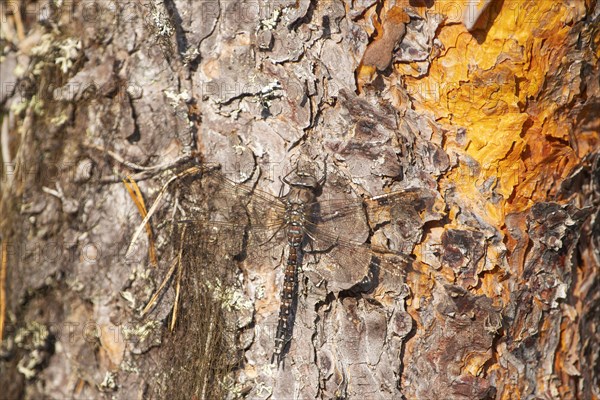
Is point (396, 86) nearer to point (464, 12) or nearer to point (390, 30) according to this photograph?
point (390, 30)

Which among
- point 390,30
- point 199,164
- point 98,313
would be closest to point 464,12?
point 390,30

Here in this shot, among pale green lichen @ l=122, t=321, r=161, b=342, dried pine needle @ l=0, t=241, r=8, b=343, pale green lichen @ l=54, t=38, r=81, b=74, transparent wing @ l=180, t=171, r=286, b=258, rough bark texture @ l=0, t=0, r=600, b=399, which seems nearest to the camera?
rough bark texture @ l=0, t=0, r=600, b=399

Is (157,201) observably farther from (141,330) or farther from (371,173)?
(371,173)

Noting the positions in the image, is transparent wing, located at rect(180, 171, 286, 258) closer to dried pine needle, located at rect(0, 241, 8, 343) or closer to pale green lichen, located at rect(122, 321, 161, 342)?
pale green lichen, located at rect(122, 321, 161, 342)

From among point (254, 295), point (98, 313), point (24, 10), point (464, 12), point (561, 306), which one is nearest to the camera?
point (464, 12)

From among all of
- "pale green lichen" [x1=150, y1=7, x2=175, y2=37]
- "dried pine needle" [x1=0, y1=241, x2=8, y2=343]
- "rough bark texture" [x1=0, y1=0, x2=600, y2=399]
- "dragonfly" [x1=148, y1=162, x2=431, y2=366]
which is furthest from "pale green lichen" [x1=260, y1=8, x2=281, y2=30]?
"dried pine needle" [x1=0, y1=241, x2=8, y2=343]

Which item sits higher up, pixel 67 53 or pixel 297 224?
pixel 67 53

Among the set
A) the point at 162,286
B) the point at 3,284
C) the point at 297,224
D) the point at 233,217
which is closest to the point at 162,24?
the point at 233,217
